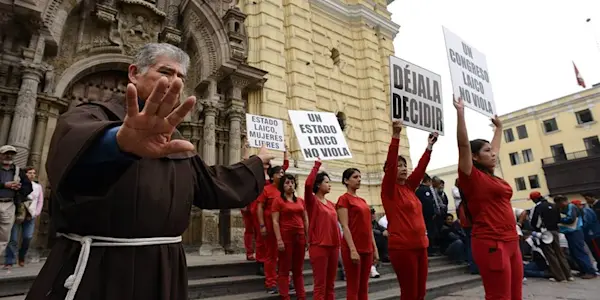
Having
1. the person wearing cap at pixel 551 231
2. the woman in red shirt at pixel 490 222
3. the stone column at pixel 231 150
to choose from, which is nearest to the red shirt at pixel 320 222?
the woman in red shirt at pixel 490 222

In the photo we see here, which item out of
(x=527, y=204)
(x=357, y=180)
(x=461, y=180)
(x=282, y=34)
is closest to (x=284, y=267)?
(x=357, y=180)

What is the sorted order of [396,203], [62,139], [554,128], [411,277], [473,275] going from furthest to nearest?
[554,128], [473,275], [396,203], [411,277], [62,139]

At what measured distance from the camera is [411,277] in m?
3.12

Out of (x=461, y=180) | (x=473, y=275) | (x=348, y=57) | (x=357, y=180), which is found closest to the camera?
(x=461, y=180)

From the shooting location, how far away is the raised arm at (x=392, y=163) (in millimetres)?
3117

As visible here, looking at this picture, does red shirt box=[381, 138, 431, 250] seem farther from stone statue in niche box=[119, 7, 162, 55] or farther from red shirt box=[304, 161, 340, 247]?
stone statue in niche box=[119, 7, 162, 55]

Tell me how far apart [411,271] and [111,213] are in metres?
2.77

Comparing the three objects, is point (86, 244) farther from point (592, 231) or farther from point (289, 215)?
point (592, 231)

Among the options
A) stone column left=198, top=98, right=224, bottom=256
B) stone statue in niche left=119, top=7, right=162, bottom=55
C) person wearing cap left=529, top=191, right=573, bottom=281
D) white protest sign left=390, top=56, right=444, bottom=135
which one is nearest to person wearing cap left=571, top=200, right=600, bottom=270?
person wearing cap left=529, top=191, right=573, bottom=281

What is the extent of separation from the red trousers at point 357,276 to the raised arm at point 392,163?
1.02m

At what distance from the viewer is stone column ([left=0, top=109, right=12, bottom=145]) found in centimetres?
610

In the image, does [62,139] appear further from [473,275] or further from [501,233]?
[473,275]

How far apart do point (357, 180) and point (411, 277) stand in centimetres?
144

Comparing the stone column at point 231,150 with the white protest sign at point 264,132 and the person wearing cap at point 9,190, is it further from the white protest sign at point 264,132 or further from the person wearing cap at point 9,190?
the person wearing cap at point 9,190
